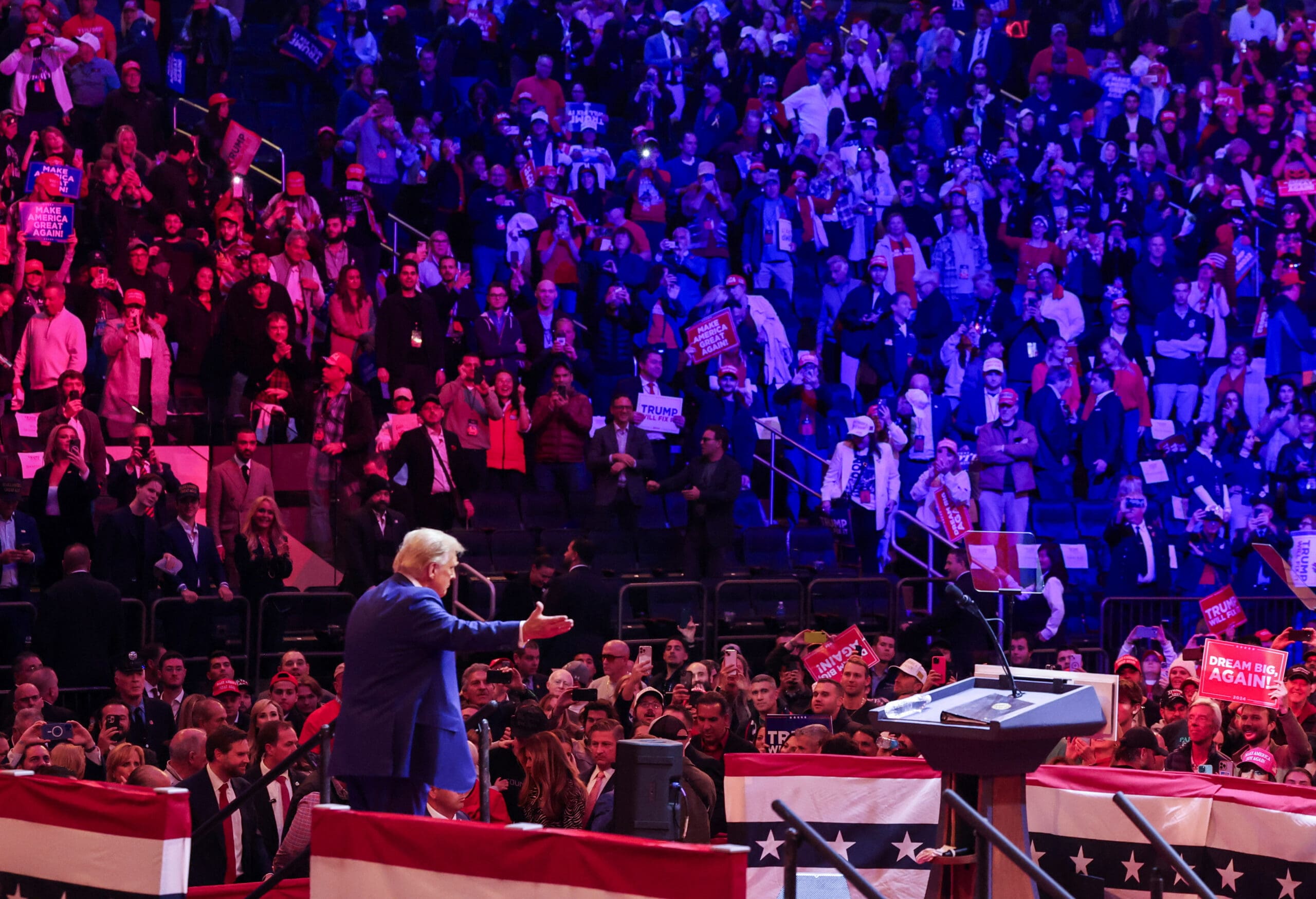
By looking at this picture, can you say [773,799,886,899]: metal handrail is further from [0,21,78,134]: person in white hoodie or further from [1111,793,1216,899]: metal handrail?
[0,21,78,134]: person in white hoodie

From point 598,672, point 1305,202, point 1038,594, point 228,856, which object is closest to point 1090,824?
point 228,856

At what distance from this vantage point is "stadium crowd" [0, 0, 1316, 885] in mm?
12414

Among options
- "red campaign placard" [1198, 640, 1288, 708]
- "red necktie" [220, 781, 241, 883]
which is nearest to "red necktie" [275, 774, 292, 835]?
"red necktie" [220, 781, 241, 883]

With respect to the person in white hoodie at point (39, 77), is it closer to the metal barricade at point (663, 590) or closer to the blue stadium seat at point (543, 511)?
the blue stadium seat at point (543, 511)

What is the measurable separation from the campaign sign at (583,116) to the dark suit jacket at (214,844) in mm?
12359

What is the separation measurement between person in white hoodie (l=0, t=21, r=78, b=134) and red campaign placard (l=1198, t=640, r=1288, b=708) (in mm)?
11167

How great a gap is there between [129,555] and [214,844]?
5.53 m

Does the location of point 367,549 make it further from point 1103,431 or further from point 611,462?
point 1103,431

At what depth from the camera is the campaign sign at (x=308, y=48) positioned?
1919 cm

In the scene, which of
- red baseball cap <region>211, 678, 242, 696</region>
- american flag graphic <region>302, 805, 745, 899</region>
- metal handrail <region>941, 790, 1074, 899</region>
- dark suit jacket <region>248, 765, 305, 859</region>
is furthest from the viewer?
red baseball cap <region>211, 678, 242, 696</region>

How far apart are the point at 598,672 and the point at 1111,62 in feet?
42.9

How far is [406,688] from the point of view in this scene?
7.09 m

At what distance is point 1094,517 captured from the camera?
18.7m

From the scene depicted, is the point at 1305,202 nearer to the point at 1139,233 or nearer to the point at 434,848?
the point at 1139,233
